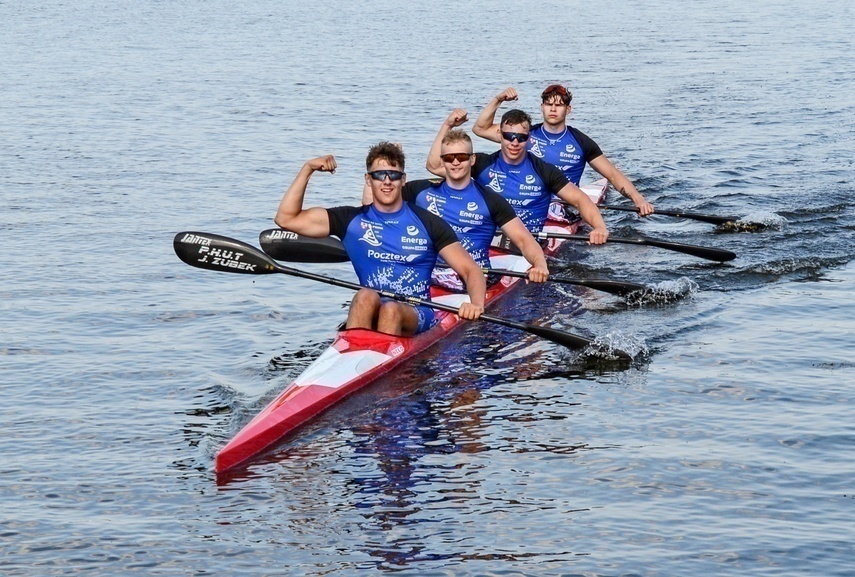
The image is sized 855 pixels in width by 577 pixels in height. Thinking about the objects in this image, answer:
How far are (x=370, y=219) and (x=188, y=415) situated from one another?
237 centimetres

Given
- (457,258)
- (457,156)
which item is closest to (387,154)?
(457,258)

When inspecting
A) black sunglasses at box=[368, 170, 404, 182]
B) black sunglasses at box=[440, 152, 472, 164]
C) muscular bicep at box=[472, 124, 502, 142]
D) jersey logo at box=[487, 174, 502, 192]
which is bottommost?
jersey logo at box=[487, 174, 502, 192]

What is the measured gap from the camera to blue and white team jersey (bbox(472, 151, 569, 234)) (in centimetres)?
1446

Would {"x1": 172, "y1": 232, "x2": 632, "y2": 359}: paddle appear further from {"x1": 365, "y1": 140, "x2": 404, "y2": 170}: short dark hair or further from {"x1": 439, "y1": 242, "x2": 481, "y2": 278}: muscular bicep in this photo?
{"x1": 365, "y1": 140, "x2": 404, "y2": 170}: short dark hair

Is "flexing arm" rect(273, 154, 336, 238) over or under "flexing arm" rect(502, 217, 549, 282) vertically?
over

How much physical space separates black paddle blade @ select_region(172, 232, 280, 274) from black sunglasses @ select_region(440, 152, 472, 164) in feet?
6.65

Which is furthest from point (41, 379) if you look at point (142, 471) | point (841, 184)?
point (841, 184)

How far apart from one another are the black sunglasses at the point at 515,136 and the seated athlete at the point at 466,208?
129cm

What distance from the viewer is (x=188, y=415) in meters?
10.5

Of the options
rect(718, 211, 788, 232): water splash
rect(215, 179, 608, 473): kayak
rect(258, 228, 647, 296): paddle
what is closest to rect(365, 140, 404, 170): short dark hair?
rect(215, 179, 608, 473): kayak

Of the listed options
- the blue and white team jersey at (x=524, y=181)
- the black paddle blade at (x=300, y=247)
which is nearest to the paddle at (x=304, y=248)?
the black paddle blade at (x=300, y=247)

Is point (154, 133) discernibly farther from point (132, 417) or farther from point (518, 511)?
point (518, 511)

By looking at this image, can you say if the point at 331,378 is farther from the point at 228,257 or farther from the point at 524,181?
the point at 524,181

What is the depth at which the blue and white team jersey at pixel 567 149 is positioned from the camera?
1638 cm
